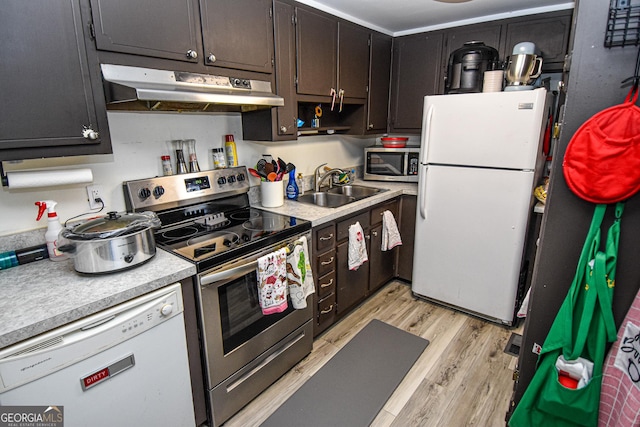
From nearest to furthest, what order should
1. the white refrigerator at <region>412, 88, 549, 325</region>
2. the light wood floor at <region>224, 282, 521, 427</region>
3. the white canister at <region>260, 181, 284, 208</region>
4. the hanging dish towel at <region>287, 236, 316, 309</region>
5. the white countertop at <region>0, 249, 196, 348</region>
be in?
the white countertop at <region>0, 249, 196, 348</region> → the light wood floor at <region>224, 282, 521, 427</region> → the hanging dish towel at <region>287, 236, 316, 309</region> → the white refrigerator at <region>412, 88, 549, 325</region> → the white canister at <region>260, 181, 284, 208</region>

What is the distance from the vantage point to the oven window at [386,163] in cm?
305

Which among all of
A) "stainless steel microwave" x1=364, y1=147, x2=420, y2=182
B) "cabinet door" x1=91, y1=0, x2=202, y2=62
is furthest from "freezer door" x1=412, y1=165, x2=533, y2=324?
"cabinet door" x1=91, y1=0, x2=202, y2=62

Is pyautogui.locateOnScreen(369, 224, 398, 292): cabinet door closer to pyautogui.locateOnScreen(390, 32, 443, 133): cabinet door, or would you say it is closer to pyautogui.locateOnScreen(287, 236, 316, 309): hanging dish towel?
pyautogui.locateOnScreen(287, 236, 316, 309): hanging dish towel

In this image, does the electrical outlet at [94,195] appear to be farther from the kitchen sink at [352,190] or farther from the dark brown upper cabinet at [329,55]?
the kitchen sink at [352,190]

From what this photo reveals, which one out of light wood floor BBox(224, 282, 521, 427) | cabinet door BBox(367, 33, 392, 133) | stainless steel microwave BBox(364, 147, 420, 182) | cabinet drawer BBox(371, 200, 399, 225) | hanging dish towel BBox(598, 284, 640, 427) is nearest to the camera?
hanging dish towel BBox(598, 284, 640, 427)

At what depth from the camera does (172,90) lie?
1.45 m

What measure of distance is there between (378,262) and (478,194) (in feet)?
3.10

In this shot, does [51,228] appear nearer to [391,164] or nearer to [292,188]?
[292,188]

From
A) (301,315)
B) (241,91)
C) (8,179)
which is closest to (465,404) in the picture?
(301,315)

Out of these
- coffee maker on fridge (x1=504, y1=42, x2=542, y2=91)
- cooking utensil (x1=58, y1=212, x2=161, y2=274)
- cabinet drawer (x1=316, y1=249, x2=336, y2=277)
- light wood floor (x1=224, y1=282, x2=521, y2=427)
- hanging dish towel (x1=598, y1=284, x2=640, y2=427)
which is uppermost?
coffee maker on fridge (x1=504, y1=42, x2=542, y2=91)

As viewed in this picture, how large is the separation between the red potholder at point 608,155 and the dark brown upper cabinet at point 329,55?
Answer: 1660 mm

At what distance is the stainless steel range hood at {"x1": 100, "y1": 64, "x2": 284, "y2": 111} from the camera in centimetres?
137

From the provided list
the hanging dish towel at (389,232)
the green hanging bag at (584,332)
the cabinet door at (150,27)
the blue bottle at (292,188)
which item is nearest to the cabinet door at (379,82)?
the hanging dish towel at (389,232)

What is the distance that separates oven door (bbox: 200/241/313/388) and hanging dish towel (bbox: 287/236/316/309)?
0.48 ft
